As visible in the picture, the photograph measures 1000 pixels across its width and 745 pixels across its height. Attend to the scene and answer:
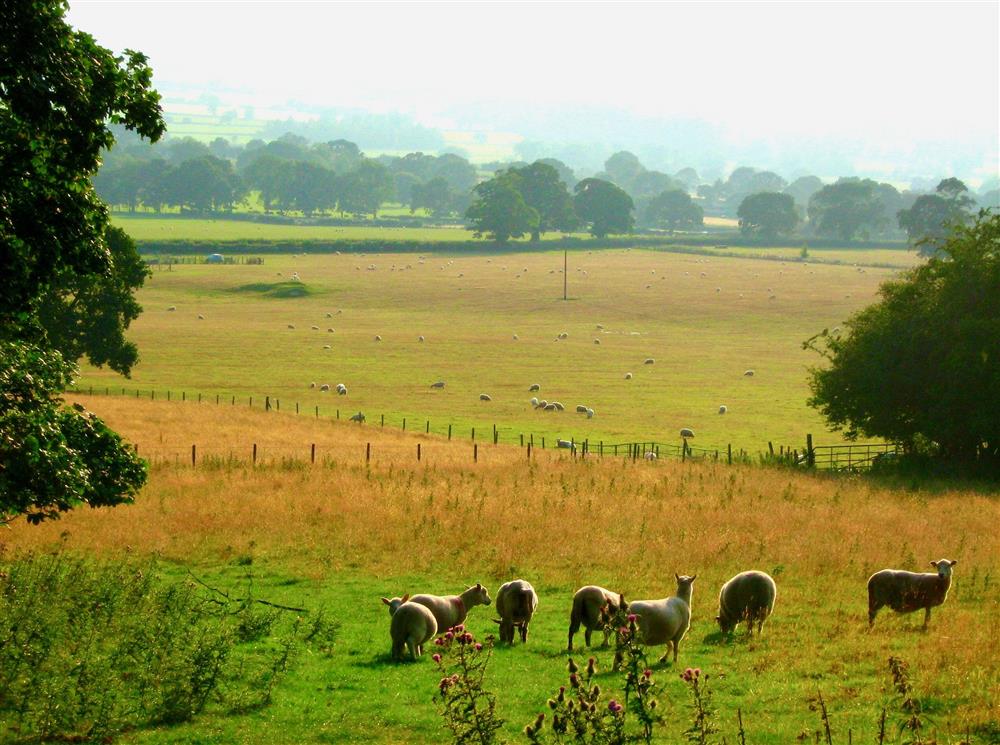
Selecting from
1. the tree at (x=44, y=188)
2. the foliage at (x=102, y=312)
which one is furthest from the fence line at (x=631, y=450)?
the tree at (x=44, y=188)

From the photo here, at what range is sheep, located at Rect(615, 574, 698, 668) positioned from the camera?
17438 millimetres

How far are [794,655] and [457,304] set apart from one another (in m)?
104

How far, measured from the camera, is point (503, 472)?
36.6m

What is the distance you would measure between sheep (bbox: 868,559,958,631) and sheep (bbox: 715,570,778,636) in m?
1.77

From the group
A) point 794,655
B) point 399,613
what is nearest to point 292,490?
A: point 399,613

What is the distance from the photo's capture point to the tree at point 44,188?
15.6 m

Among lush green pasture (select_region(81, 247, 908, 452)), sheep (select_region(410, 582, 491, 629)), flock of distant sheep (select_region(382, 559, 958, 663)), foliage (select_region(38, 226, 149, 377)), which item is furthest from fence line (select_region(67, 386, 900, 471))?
flock of distant sheep (select_region(382, 559, 958, 663))

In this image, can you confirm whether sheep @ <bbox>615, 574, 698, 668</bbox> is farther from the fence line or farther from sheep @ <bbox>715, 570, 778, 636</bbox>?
the fence line

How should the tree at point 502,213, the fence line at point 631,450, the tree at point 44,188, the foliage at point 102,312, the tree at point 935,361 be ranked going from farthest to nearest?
the tree at point 502,213 < the foliage at point 102,312 < the tree at point 935,361 < the fence line at point 631,450 < the tree at point 44,188

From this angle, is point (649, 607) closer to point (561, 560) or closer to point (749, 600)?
point (749, 600)

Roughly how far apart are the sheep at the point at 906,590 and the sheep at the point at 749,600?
1770mm

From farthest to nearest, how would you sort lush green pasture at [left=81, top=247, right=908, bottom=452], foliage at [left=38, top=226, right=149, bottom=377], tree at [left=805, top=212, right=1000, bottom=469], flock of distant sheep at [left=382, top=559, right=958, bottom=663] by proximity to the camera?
lush green pasture at [left=81, top=247, right=908, bottom=452]
foliage at [left=38, top=226, right=149, bottom=377]
tree at [left=805, top=212, right=1000, bottom=469]
flock of distant sheep at [left=382, top=559, right=958, bottom=663]

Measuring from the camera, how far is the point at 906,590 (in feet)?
64.7

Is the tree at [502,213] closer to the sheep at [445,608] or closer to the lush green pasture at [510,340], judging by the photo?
the lush green pasture at [510,340]
